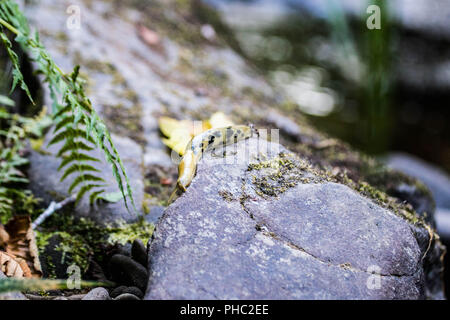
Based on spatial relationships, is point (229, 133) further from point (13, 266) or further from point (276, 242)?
point (13, 266)

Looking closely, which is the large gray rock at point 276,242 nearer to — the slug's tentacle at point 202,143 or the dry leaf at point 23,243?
the slug's tentacle at point 202,143

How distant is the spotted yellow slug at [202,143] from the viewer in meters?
1.96

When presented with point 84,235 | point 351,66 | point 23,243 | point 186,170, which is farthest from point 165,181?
point 351,66

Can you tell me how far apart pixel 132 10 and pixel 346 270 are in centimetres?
440

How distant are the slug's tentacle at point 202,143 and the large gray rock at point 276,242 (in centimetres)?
5

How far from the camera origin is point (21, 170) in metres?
2.70

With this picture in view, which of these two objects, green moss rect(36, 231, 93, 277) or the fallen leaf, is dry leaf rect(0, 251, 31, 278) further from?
the fallen leaf

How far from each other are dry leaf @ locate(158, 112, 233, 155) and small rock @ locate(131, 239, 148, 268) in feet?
2.54

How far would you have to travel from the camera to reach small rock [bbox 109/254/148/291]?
76.5 inches

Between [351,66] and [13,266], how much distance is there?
5050mm

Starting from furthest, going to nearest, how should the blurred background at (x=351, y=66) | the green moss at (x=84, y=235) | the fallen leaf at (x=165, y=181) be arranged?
1. the blurred background at (x=351, y=66)
2. the fallen leaf at (x=165, y=181)
3. the green moss at (x=84, y=235)

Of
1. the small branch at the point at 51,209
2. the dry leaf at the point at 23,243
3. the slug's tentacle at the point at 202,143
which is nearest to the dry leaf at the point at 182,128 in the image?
the slug's tentacle at the point at 202,143
